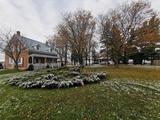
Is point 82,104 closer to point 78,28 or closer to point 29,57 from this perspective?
point 78,28

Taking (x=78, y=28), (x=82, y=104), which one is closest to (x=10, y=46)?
(x=78, y=28)

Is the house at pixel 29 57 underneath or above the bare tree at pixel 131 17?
underneath

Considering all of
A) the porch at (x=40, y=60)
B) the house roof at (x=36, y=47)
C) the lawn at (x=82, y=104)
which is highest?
the house roof at (x=36, y=47)

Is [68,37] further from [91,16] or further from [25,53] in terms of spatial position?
[25,53]

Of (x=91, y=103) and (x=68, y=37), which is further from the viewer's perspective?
(x=68, y=37)

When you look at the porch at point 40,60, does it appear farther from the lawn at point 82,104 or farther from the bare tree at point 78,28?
the lawn at point 82,104

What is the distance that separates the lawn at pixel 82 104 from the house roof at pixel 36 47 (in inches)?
1121

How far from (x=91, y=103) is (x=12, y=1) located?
39.7 ft

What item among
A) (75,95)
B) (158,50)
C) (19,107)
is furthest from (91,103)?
(158,50)

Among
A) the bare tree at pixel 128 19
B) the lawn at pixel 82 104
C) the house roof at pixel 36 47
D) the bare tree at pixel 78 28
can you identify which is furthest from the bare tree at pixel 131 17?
the house roof at pixel 36 47

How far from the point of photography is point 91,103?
21.4ft

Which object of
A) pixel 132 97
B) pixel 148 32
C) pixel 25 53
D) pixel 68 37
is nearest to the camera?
pixel 132 97

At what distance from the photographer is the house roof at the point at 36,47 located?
3584 cm

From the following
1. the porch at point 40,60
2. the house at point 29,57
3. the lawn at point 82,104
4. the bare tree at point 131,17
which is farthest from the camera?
the porch at point 40,60
